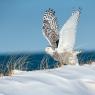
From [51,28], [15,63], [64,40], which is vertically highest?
[51,28]

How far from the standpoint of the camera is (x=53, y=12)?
8062 mm

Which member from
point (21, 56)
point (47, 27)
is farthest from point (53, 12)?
point (21, 56)

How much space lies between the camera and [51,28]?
25.1ft

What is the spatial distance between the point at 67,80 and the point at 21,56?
3.21m

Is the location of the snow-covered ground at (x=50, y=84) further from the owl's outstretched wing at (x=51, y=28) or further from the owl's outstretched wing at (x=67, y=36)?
the owl's outstretched wing at (x=51, y=28)

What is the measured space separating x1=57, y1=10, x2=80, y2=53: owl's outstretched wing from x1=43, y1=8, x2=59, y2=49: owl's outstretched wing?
0.23m

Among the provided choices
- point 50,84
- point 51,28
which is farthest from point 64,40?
point 50,84

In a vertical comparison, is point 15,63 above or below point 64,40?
below

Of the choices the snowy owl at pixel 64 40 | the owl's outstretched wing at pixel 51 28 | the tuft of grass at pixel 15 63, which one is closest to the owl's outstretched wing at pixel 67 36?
the snowy owl at pixel 64 40

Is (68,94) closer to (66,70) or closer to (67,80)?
(67,80)

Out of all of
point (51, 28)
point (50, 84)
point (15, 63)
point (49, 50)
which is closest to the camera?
point (50, 84)

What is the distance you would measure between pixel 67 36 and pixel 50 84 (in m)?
3.51

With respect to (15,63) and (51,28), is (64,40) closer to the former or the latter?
Result: (51,28)

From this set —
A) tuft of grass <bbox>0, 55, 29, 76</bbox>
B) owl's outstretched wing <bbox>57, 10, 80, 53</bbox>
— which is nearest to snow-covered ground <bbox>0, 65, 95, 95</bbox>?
tuft of grass <bbox>0, 55, 29, 76</bbox>
